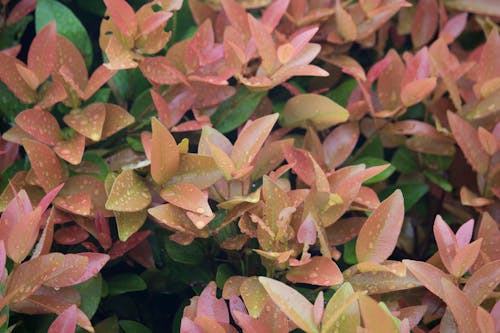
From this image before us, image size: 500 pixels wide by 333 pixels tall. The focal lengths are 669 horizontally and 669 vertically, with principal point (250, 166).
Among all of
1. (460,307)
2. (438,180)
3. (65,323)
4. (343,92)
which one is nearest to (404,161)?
(438,180)

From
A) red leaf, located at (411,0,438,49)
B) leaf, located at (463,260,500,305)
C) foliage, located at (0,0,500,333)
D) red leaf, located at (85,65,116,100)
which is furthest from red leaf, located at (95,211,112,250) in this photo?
red leaf, located at (411,0,438,49)

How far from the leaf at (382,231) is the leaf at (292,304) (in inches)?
6.8

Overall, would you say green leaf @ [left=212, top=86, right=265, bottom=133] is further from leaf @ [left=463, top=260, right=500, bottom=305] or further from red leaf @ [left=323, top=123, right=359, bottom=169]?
leaf @ [left=463, top=260, right=500, bottom=305]

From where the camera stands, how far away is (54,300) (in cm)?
97

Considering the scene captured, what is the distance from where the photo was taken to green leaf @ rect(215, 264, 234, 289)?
1062 mm

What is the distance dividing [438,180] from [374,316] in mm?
583

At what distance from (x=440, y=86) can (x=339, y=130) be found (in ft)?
0.79

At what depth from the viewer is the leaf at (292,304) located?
82 cm

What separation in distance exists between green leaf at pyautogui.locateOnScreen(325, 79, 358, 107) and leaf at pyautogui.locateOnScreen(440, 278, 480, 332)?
1.82 ft

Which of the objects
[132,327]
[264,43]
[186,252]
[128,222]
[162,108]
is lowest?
[132,327]

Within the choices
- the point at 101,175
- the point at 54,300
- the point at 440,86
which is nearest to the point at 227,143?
the point at 101,175

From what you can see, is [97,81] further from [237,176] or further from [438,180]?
[438,180]

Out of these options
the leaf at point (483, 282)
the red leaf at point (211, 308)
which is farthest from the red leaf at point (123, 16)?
the leaf at point (483, 282)

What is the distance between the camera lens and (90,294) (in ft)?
3.44
